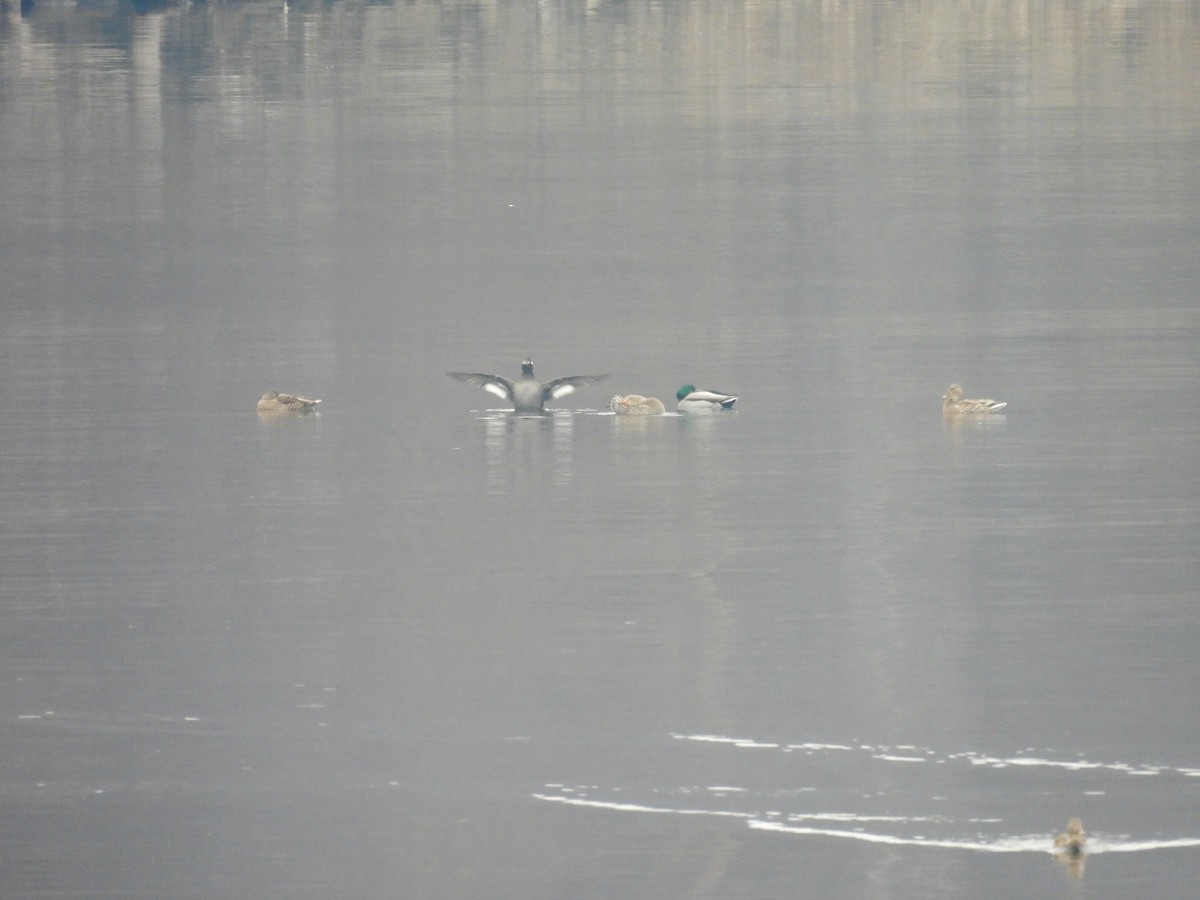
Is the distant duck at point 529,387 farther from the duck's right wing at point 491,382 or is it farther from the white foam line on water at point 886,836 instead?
the white foam line on water at point 886,836

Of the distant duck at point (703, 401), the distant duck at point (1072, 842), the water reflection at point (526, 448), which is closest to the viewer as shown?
the distant duck at point (1072, 842)

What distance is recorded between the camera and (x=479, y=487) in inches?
620

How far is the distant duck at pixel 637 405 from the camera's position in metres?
17.8

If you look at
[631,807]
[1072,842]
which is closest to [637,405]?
[631,807]

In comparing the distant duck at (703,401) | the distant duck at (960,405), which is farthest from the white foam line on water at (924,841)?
the distant duck at (703,401)

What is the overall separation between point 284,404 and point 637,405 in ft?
7.38

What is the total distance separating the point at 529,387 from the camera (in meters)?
18.1

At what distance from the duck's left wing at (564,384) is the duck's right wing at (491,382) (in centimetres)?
24

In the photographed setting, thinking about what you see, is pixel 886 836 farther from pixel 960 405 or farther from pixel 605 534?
pixel 960 405

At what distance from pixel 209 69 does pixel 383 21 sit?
17.2 m

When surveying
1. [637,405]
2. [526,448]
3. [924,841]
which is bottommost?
[924,841]

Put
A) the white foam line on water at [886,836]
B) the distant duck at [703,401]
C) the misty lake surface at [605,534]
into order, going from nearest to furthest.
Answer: the white foam line on water at [886,836] → the misty lake surface at [605,534] → the distant duck at [703,401]

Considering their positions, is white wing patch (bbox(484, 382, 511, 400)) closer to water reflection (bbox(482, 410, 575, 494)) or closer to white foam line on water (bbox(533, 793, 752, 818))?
water reflection (bbox(482, 410, 575, 494))

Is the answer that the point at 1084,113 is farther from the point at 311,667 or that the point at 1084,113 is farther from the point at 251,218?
the point at 311,667
